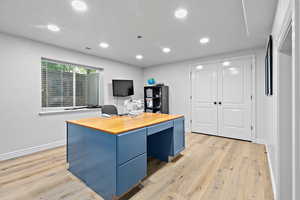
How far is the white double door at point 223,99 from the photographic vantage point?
3600 millimetres

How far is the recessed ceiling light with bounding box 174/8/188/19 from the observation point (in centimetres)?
188

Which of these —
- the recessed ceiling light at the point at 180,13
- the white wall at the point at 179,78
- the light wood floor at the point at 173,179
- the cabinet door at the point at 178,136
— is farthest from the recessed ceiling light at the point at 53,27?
the white wall at the point at 179,78

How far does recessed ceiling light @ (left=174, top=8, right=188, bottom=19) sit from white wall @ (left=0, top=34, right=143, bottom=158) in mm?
2775

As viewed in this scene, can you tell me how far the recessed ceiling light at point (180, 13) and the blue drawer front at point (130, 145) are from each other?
1.66 metres

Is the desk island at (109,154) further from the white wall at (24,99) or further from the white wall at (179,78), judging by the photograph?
the white wall at (179,78)

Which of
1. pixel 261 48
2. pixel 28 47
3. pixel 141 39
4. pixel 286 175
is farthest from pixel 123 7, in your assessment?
pixel 261 48

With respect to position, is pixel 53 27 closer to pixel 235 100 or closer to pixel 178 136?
pixel 178 136

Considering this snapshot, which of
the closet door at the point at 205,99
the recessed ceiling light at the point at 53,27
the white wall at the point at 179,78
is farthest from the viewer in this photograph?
the white wall at the point at 179,78

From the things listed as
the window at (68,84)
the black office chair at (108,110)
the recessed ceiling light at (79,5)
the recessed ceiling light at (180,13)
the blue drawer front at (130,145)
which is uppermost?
the recessed ceiling light at (79,5)

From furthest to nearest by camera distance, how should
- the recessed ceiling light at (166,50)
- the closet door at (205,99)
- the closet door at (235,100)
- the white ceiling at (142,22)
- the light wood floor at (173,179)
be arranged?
1. the closet door at (205,99)
2. the closet door at (235,100)
3. the recessed ceiling light at (166,50)
4. the white ceiling at (142,22)
5. the light wood floor at (173,179)

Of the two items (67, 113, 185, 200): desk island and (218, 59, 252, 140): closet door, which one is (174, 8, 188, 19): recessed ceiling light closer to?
(67, 113, 185, 200): desk island

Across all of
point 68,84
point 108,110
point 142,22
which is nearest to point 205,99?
point 108,110

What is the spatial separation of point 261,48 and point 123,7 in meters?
3.43

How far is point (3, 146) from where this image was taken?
2.55m
